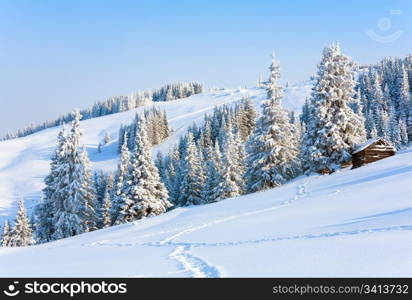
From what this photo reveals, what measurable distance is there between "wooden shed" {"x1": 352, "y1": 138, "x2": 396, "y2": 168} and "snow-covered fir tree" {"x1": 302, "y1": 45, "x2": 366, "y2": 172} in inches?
28.0

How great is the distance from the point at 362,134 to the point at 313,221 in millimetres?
23641

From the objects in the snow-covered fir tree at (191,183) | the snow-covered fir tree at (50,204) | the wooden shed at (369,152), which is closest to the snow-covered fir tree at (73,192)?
the snow-covered fir tree at (50,204)

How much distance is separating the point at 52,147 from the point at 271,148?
12687cm

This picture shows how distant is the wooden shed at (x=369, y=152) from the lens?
1198 inches

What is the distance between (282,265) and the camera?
7.11m

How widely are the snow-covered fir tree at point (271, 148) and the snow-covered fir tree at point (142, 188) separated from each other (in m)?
8.13

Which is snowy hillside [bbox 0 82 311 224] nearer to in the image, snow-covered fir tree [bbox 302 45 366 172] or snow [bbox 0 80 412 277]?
snow-covered fir tree [bbox 302 45 366 172]

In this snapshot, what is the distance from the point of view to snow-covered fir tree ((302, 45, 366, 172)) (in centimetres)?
3127

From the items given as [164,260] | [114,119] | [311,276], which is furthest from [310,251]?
[114,119]

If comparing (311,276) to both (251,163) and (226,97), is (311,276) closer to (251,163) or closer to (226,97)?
(251,163)

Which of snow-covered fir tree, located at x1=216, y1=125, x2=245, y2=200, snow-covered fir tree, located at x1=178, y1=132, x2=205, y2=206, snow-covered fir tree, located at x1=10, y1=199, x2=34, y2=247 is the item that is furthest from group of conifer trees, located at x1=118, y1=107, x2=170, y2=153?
snow-covered fir tree, located at x1=216, y1=125, x2=245, y2=200

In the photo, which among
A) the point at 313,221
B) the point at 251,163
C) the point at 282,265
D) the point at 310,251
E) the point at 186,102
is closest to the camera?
the point at 282,265

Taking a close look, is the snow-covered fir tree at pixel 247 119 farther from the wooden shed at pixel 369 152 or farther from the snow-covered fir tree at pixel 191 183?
the wooden shed at pixel 369 152

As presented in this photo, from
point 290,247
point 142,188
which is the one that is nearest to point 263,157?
point 142,188
